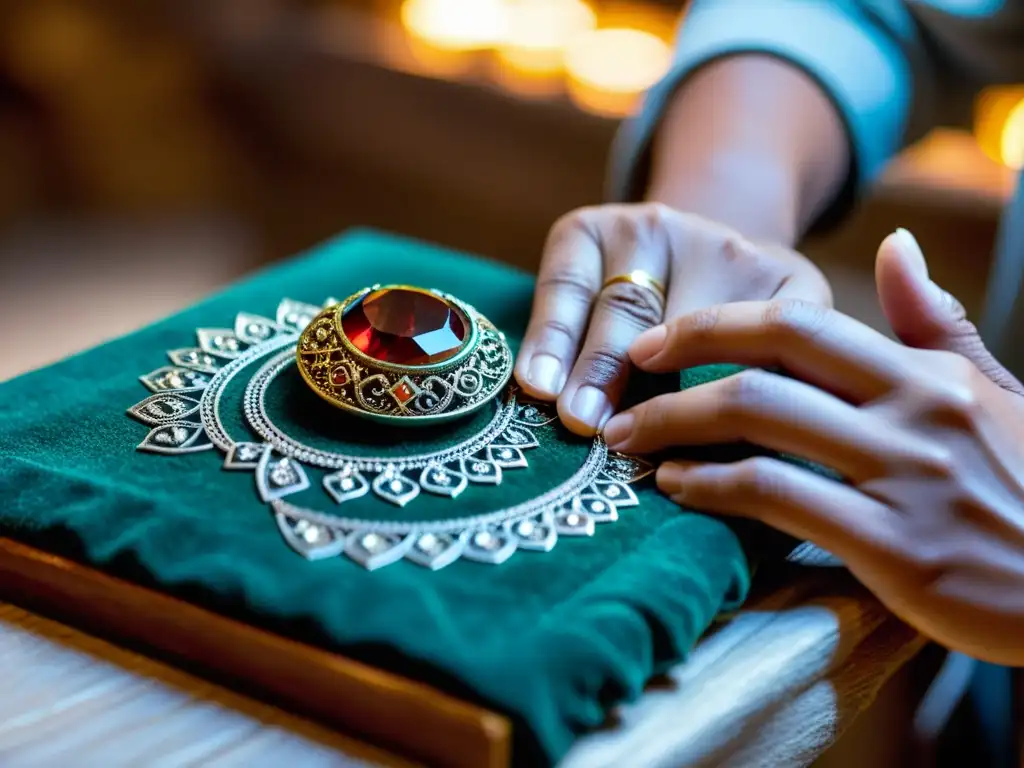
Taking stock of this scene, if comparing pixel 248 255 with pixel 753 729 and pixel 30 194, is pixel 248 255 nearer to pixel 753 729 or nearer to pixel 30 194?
pixel 30 194

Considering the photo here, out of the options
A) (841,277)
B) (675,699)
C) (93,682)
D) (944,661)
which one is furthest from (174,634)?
(841,277)

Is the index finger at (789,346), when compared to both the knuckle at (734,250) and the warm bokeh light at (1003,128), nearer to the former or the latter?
the knuckle at (734,250)

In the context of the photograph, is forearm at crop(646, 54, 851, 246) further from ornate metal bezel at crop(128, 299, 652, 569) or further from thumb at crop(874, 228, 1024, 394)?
ornate metal bezel at crop(128, 299, 652, 569)

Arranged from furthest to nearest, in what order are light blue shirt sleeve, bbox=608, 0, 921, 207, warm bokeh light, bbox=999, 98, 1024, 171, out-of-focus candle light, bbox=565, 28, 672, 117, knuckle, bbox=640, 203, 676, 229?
out-of-focus candle light, bbox=565, 28, 672, 117 → warm bokeh light, bbox=999, 98, 1024, 171 → light blue shirt sleeve, bbox=608, 0, 921, 207 → knuckle, bbox=640, 203, 676, 229

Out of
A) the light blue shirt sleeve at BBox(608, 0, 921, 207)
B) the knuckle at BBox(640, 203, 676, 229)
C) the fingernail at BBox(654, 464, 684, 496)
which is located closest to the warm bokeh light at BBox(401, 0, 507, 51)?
the light blue shirt sleeve at BBox(608, 0, 921, 207)

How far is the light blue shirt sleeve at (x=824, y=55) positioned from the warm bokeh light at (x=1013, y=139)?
99 cm

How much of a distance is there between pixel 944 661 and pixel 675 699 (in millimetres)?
645

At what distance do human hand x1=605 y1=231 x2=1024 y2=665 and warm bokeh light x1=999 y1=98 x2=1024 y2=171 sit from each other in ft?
4.93

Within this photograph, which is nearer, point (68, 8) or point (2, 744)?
point (2, 744)

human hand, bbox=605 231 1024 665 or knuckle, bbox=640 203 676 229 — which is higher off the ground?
knuckle, bbox=640 203 676 229

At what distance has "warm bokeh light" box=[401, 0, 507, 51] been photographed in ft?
7.88

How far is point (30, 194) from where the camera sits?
2.43m

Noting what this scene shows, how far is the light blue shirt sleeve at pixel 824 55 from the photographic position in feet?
3.10

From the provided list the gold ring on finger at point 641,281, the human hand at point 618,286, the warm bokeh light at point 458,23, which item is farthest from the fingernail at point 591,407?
the warm bokeh light at point 458,23
